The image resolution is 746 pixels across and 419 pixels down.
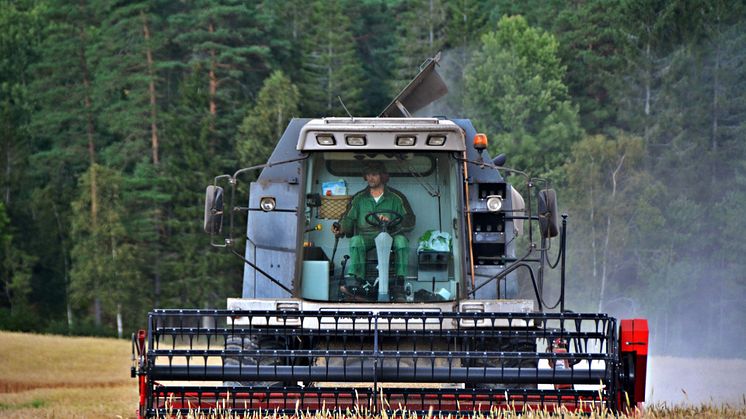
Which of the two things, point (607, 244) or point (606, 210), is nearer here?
point (607, 244)

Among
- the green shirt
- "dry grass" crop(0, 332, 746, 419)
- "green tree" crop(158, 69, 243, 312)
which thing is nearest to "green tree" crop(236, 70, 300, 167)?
"green tree" crop(158, 69, 243, 312)

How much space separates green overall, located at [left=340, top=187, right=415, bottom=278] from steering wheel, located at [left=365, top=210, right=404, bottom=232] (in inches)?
0.7

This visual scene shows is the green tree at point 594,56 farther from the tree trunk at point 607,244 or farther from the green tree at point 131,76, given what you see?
the green tree at point 131,76

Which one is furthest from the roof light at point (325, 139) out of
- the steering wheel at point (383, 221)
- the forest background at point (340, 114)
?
the forest background at point (340, 114)

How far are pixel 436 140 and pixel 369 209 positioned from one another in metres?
0.73

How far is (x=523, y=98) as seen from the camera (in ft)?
143

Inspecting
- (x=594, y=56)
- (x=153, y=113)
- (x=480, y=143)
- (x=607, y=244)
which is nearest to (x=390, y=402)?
(x=480, y=143)

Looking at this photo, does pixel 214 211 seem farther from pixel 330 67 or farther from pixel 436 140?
pixel 330 67

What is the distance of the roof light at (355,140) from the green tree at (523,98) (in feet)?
101

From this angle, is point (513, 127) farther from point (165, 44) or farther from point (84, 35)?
point (84, 35)

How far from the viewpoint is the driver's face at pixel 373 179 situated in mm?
11320

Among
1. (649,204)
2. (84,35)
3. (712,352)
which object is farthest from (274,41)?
(712,352)

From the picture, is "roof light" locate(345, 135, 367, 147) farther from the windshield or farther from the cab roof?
the windshield

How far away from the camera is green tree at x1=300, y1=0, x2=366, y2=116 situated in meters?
49.4
